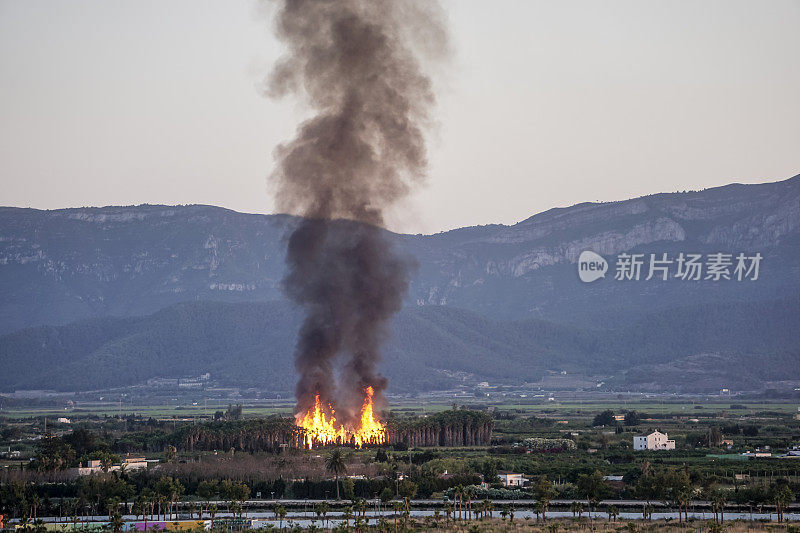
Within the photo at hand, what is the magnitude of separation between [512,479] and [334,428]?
33.5 meters

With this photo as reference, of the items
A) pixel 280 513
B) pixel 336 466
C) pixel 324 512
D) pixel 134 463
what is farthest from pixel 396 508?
pixel 134 463

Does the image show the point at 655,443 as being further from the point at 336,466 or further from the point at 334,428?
the point at 336,466

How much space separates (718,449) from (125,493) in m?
65.0

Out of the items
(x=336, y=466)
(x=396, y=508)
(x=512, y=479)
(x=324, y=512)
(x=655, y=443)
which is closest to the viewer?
(x=396, y=508)

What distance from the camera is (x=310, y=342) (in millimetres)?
142750

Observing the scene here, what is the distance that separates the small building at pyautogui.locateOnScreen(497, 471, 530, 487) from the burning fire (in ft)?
92.3

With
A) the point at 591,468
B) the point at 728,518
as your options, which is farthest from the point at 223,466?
the point at 728,518

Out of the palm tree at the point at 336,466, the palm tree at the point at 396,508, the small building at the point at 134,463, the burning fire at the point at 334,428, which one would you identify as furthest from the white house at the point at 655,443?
the small building at the point at 134,463

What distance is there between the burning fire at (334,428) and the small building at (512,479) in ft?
92.3

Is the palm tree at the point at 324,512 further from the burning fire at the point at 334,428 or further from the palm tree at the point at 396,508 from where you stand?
the burning fire at the point at 334,428

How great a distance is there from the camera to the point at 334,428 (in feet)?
476

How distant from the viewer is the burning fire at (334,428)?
470ft

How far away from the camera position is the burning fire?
470ft

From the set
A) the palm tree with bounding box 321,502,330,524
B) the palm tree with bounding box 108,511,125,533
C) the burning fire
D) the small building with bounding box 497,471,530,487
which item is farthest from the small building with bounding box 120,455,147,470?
the palm tree with bounding box 108,511,125,533
